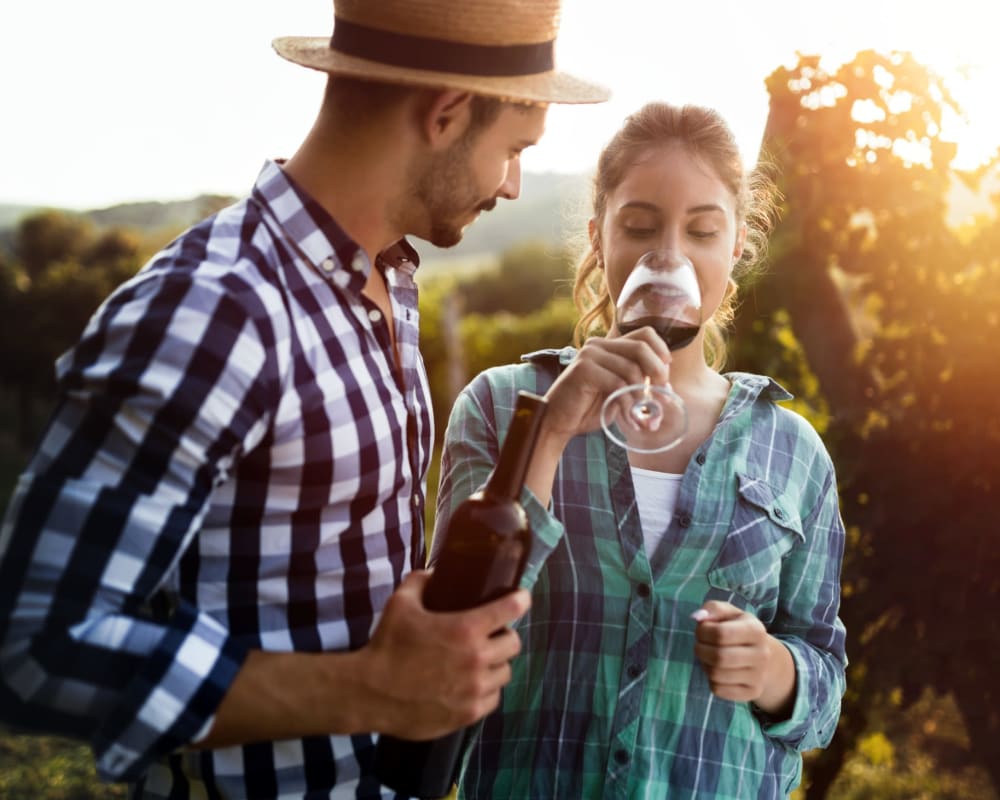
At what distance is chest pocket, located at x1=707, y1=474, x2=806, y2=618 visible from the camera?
2025 mm

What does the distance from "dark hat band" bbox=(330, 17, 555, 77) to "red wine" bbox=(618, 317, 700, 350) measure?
54cm

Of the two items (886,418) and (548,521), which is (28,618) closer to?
(548,521)

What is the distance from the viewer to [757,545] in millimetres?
2043

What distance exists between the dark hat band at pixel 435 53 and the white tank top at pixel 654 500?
889 mm

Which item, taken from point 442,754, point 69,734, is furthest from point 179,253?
point 442,754

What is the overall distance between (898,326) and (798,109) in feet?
3.03

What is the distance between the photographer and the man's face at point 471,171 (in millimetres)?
1649

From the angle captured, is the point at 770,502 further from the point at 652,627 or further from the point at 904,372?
the point at 904,372

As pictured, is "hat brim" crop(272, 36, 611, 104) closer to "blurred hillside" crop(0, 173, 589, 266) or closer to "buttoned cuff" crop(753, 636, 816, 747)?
"blurred hillside" crop(0, 173, 589, 266)

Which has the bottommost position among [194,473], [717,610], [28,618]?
[717,610]

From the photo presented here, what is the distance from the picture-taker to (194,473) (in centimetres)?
131

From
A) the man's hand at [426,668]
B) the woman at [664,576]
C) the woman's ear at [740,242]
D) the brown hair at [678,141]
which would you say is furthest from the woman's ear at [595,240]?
the man's hand at [426,668]

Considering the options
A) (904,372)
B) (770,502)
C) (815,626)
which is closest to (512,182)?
(770,502)

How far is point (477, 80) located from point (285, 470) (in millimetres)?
671
